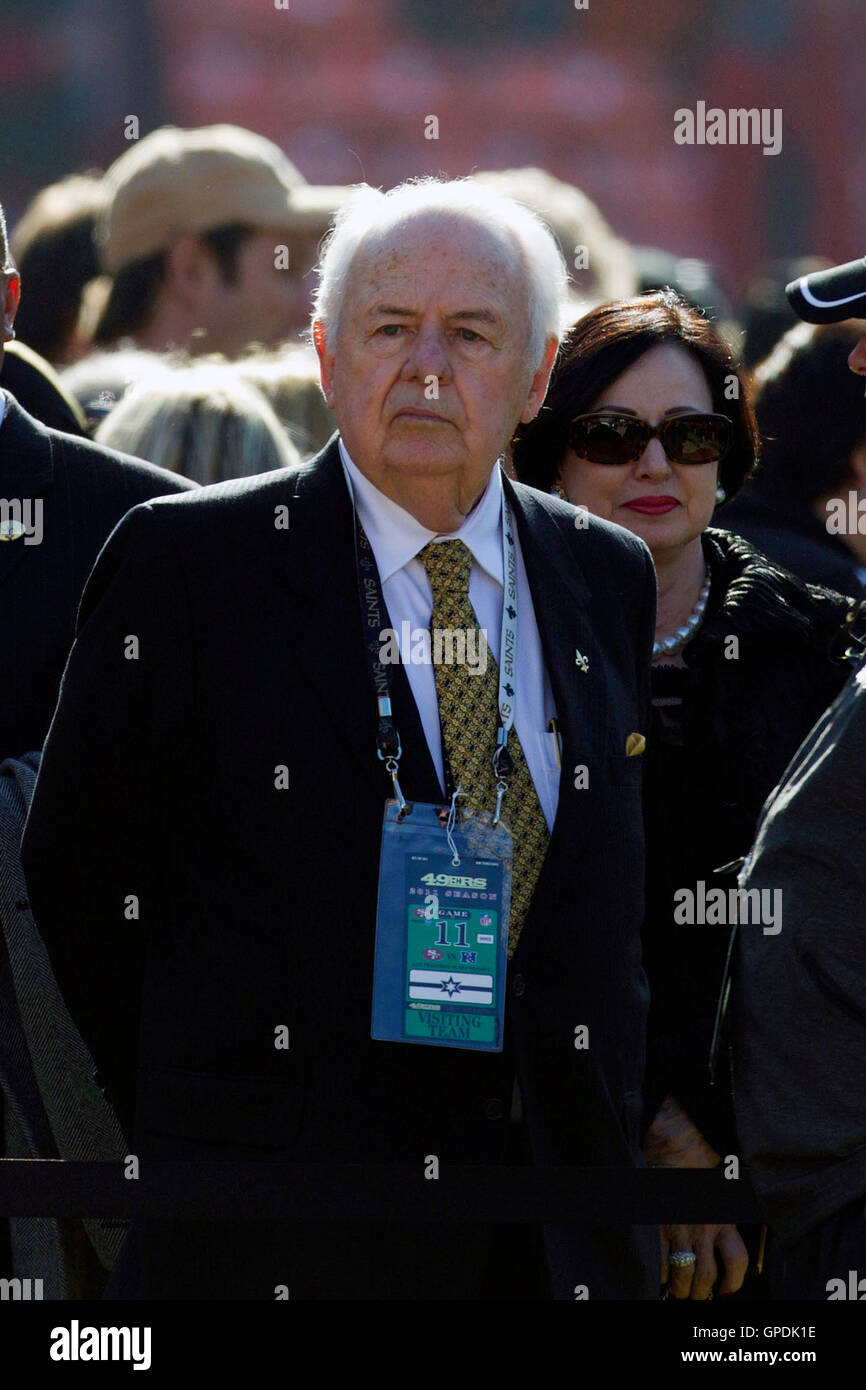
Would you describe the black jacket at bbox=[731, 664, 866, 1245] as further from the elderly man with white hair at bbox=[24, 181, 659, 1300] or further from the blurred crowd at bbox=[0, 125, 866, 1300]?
the elderly man with white hair at bbox=[24, 181, 659, 1300]

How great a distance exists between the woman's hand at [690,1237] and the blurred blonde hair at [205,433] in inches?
54.3

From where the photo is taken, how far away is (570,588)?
279 cm

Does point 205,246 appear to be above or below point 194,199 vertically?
below

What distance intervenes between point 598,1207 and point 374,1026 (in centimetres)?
34

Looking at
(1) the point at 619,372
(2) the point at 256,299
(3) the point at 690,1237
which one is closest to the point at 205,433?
(1) the point at 619,372

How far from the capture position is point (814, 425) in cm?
429

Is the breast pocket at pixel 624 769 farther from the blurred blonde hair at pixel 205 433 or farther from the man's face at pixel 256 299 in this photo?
the man's face at pixel 256 299

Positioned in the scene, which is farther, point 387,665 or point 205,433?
point 205,433

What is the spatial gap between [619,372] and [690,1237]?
1.39 m

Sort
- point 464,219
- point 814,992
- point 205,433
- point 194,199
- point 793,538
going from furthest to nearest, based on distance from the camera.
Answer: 1. point 194,199
2. point 793,538
3. point 205,433
4. point 464,219
5. point 814,992

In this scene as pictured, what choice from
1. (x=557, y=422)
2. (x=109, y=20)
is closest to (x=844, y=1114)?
(x=557, y=422)

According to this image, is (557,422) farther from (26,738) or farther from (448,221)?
(26,738)

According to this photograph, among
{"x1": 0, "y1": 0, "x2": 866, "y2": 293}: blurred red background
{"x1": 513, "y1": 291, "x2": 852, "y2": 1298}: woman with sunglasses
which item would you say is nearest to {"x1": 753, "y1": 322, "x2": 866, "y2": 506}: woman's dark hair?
{"x1": 513, "y1": 291, "x2": 852, "y2": 1298}: woman with sunglasses

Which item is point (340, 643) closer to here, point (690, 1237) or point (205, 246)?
point (690, 1237)
